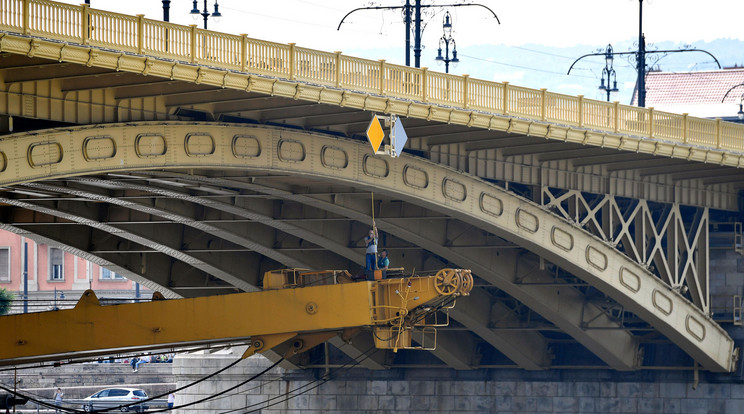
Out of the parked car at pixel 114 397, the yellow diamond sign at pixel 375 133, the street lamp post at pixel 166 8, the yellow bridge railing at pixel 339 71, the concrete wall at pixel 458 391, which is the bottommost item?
the parked car at pixel 114 397

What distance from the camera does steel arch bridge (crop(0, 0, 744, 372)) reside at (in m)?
26.7

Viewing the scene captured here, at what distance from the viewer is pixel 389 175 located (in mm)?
33219

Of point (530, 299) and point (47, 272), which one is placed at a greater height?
point (530, 299)

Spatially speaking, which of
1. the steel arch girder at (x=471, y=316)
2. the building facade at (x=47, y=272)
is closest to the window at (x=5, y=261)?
the building facade at (x=47, y=272)

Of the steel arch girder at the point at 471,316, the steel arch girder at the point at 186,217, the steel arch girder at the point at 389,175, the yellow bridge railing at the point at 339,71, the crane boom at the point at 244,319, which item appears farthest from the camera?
the steel arch girder at the point at 471,316

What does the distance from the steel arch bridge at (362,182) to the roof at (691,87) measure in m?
43.1

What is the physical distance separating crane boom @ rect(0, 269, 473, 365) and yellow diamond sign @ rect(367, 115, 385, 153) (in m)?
3.76

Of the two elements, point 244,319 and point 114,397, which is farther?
point 114,397

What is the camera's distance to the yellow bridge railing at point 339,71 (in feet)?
81.6

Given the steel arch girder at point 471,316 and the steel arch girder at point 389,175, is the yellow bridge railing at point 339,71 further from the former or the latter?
the steel arch girder at point 471,316

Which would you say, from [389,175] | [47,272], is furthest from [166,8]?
[47,272]

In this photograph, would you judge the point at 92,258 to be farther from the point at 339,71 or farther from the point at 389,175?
the point at 339,71

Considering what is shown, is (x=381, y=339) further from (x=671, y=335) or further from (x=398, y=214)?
(x=671, y=335)

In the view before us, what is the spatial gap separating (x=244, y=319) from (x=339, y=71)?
6347 mm
